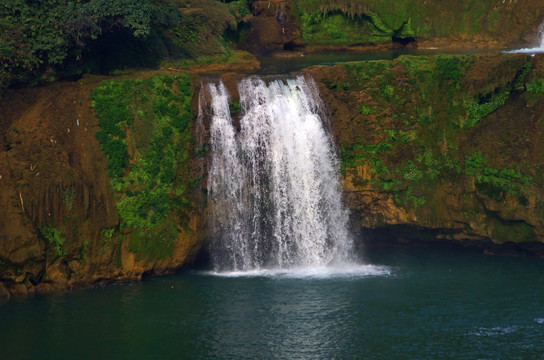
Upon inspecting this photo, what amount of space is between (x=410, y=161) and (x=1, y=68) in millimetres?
15225

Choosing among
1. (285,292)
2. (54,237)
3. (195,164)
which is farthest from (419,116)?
(54,237)

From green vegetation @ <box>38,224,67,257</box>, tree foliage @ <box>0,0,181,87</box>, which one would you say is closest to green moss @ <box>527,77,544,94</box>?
tree foliage @ <box>0,0,181,87</box>

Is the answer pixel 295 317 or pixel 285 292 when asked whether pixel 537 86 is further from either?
pixel 295 317

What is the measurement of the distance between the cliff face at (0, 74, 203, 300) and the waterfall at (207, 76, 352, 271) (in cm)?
141

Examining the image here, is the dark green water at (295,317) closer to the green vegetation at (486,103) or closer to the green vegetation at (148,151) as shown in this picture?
the green vegetation at (148,151)

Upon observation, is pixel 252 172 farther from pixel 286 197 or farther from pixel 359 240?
pixel 359 240

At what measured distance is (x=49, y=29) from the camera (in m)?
27.5

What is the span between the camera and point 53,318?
23219 mm

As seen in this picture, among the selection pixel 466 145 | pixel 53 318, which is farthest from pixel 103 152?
pixel 466 145

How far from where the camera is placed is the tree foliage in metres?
26.7

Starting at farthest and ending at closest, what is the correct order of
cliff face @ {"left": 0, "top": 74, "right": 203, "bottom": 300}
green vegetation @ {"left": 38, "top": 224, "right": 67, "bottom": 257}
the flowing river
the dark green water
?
green vegetation @ {"left": 38, "top": 224, "right": 67, "bottom": 257}, cliff face @ {"left": 0, "top": 74, "right": 203, "bottom": 300}, the flowing river, the dark green water

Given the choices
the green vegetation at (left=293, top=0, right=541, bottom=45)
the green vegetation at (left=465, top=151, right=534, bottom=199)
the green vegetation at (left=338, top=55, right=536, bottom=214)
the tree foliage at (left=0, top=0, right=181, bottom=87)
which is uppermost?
the green vegetation at (left=293, top=0, right=541, bottom=45)

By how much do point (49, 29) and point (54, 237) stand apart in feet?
25.7

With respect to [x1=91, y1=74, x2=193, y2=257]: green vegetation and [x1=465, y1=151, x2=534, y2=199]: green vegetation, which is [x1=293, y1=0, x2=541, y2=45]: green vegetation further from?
[x1=91, y1=74, x2=193, y2=257]: green vegetation
